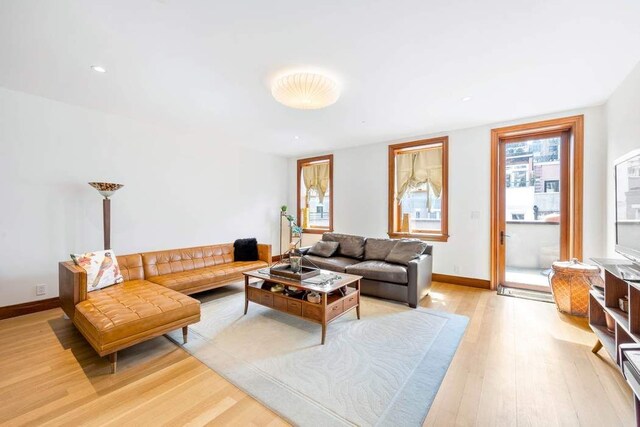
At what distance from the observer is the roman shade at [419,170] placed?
478 centimetres

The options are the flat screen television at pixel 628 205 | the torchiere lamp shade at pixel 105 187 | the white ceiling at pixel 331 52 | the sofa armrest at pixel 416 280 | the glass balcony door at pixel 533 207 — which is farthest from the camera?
the glass balcony door at pixel 533 207

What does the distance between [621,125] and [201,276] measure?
17.3ft

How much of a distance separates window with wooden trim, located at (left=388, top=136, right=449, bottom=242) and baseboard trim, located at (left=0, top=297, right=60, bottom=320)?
5.19m

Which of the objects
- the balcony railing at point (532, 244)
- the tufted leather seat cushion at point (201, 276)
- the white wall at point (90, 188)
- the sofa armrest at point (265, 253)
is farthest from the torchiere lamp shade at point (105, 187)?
the balcony railing at point (532, 244)

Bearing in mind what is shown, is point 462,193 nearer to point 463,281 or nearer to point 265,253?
point 463,281

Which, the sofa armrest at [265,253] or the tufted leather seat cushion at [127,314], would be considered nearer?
the tufted leather seat cushion at [127,314]

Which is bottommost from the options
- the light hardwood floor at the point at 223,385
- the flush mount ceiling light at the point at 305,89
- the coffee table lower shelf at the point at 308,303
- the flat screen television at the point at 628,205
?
the light hardwood floor at the point at 223,385

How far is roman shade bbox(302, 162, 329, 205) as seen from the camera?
6285 millimetres

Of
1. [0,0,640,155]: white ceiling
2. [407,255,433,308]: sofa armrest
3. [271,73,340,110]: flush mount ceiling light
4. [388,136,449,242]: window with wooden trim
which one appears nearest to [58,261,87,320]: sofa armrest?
[0,0,640,155]: white ceiling

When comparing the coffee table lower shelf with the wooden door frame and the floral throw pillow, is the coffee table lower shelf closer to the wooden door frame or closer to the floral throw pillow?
the floral throw pillow

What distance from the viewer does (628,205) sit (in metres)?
2.14

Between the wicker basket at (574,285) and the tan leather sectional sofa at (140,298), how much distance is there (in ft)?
13.4

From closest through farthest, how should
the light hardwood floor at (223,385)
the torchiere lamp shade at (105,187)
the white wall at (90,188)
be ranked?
the light hardwood floor at (223,385), the white wall at (90,188), the torchiere lamp shade at (105,187)

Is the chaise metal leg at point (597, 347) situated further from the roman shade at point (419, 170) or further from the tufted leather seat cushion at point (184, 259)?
the tufted leather seat cushion at point (184, 259)
